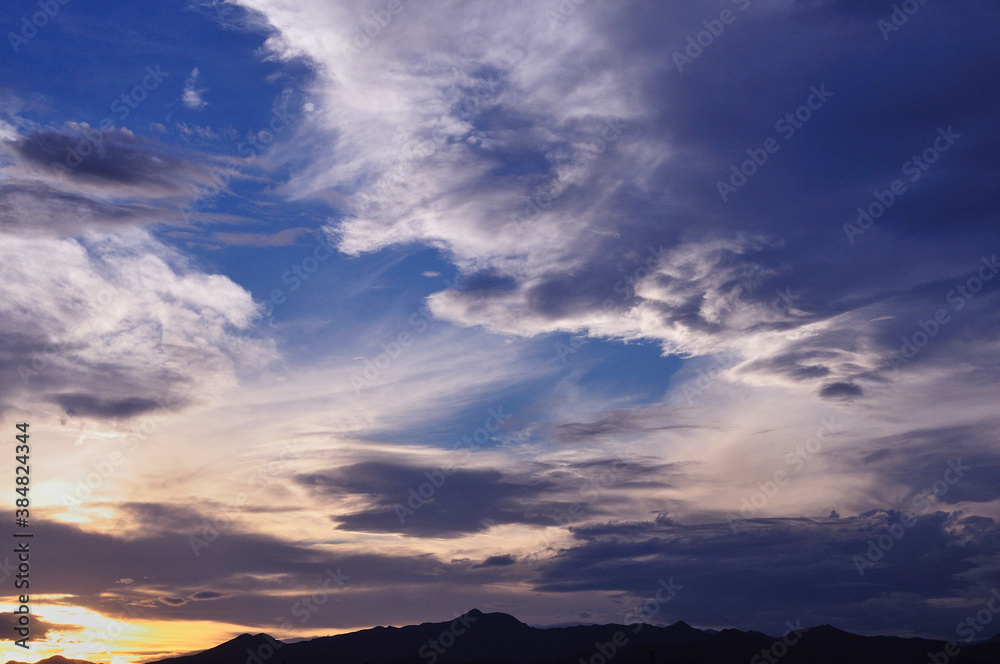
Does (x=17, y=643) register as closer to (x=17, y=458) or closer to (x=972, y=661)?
(x=17, y=458)

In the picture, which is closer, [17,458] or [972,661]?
[17,458]

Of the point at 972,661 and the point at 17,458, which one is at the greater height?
the point at 17,458

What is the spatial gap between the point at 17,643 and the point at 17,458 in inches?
593

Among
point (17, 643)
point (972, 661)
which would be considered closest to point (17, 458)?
point (17, 643)

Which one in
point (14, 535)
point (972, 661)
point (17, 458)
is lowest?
point (972, 661)

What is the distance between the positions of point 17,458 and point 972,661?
718 feet

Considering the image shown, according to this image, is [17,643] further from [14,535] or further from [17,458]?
[17,458]

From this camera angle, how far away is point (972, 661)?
650 feet

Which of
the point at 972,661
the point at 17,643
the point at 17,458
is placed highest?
the point at 17,458

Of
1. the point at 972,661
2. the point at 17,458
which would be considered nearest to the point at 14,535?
the point at 17,458

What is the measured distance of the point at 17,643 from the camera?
62.9 metres

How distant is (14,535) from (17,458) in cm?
658

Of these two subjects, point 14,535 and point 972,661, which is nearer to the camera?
point 14,535

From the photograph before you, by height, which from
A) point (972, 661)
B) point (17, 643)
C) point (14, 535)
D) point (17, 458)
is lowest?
point (972, 661)
